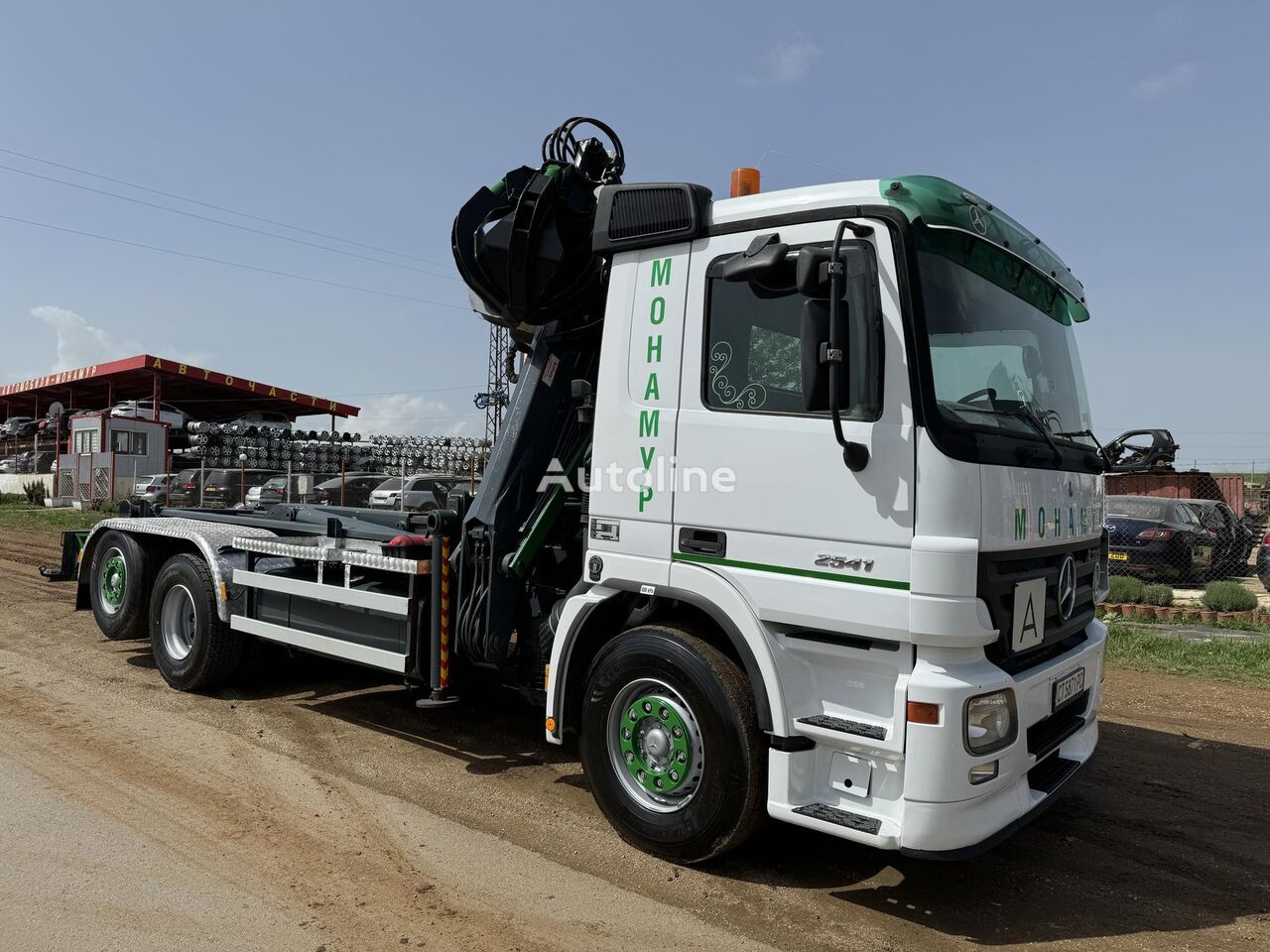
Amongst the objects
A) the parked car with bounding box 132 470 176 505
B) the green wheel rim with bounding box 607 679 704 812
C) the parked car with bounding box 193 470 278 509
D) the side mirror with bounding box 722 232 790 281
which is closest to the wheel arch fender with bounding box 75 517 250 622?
the green wheel rim with bounding box 607 679 704 812

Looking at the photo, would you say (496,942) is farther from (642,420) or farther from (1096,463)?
(1096,463)

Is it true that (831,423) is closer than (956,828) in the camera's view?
No

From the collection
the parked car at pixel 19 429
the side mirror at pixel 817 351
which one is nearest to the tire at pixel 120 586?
the side mirror at pixel 817 351

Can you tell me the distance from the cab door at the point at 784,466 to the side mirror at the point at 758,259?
0.29ft

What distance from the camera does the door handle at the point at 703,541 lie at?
375 centimetres

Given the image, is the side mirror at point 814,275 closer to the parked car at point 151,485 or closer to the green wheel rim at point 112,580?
the green wheel rim at point 112,580

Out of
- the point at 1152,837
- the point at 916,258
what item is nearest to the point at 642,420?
the point at 916,258

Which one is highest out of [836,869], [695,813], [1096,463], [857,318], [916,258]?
[916,258]

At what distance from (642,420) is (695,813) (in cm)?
173

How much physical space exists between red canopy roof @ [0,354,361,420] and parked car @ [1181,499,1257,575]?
33602 mm

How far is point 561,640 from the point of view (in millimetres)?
4281

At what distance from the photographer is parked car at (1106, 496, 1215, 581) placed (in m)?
13.8

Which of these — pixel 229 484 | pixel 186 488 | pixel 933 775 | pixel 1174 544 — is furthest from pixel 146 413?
pixel 933 775

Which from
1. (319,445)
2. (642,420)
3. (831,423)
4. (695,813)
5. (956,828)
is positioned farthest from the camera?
(319,445)
